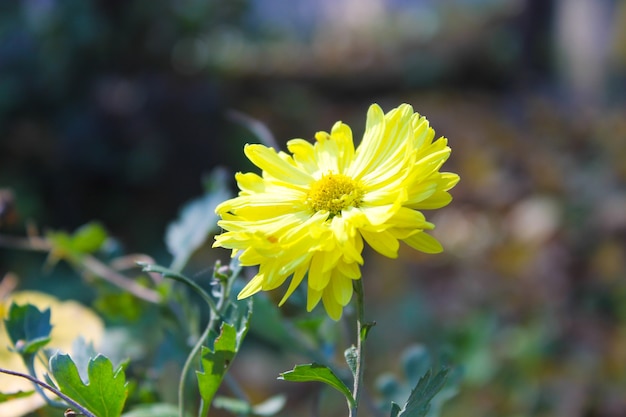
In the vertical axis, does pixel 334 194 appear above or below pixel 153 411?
above

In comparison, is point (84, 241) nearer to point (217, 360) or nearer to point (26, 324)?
point (26, 324)

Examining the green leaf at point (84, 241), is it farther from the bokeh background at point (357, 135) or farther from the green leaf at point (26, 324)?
the green leaf at point (26, 324)

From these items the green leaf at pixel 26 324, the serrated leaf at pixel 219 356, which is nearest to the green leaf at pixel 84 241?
the green leaf at pixel 26 324

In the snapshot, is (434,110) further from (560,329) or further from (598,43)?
(560,329)

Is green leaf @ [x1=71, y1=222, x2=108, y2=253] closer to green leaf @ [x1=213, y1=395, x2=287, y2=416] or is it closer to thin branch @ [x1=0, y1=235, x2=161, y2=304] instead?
thin branch @ [x1=0, y1=235, x2=161, y2=304]

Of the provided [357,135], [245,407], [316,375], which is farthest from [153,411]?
[357,135]

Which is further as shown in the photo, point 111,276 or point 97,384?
point 111,276

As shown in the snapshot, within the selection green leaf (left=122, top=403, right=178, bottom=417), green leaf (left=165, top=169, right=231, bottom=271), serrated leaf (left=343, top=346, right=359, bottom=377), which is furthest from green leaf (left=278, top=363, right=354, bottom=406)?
green leaf (left=165, top=169, right=231, bottom=271)
